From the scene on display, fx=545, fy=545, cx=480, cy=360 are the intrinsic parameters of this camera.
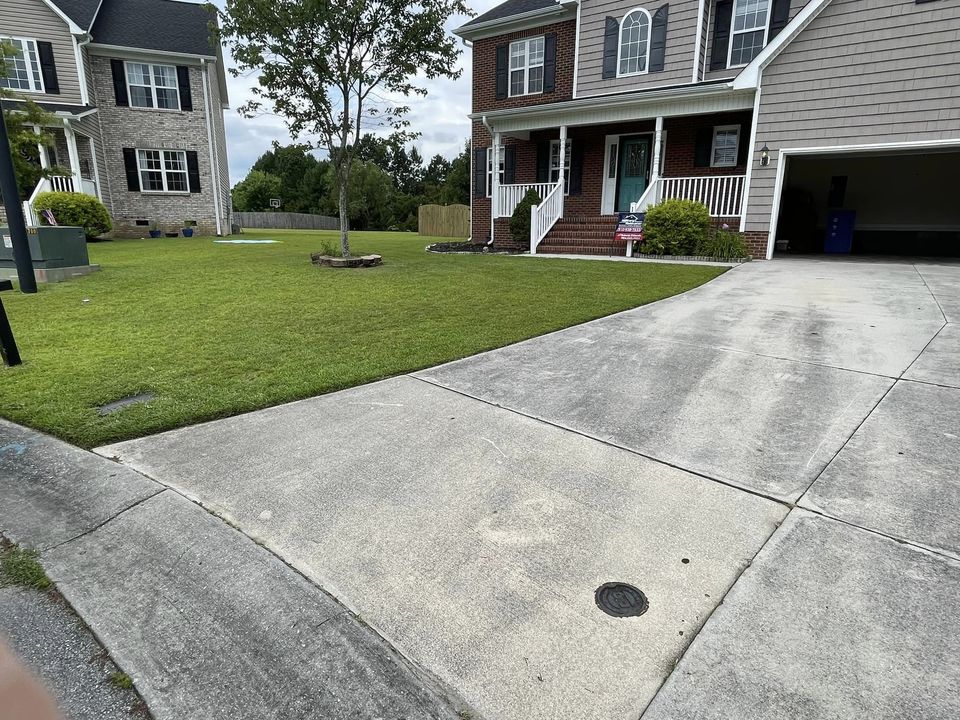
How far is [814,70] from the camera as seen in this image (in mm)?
11250

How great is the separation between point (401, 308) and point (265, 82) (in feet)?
21.4

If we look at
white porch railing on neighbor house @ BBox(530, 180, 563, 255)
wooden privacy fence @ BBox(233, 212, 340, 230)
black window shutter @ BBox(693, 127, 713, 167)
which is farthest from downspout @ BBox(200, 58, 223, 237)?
black window shutter @ BBox(693, 127, 713, 167)

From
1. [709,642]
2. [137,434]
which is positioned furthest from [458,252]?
[709,642]

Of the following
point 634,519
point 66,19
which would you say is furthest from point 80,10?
point 634,519

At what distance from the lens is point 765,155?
467 inches

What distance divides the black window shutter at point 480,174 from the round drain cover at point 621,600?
1689cm

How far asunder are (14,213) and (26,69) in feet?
53.4

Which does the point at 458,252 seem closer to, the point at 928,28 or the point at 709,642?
the point at 928,28

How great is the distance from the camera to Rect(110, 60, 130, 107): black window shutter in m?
19.5

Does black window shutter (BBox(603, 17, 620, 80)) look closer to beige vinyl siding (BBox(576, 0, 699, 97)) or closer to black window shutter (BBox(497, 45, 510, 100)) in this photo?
beige vinyl siding (BBox(576, 0, 699, 97))

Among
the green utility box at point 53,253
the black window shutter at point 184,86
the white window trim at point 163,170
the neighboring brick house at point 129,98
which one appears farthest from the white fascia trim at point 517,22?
the green utility box at point 53,253

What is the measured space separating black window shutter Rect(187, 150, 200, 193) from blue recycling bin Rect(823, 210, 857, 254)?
2199cm

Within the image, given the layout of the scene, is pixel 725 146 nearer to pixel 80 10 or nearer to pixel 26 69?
pixel 80 10

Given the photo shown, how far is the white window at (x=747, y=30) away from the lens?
13.3 metres
